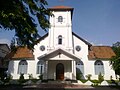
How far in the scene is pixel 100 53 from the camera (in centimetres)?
3034

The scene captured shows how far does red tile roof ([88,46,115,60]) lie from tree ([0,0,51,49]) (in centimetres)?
1720

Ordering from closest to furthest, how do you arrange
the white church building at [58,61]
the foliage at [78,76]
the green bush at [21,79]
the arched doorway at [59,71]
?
the green bush at [21,79] < the arched doorway at [59,71] < the foliage at [78,76] < the white church building at [58,61]

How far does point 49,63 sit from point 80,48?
19.6ft

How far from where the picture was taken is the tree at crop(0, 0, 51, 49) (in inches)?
411

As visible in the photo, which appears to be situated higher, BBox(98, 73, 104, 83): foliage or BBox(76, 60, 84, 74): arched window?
BBox(76, 60, 84, 74): arched window

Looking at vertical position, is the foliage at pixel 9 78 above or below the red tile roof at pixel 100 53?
below

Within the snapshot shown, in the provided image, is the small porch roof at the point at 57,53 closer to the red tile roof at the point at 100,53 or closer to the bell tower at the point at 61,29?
the bell tower at the point at 61,29

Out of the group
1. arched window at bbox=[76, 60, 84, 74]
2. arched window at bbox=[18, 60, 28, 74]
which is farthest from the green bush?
arched window at bbox=[76, 60, 84, 74]

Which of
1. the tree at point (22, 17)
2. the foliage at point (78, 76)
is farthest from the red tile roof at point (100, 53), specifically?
the tree at point (22, 17)

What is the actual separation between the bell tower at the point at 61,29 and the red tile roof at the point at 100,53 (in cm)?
418

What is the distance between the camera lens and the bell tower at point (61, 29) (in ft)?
93.0

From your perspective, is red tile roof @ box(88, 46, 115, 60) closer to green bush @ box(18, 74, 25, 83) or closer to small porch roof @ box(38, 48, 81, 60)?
small porch roof @ box(38, 48, 81, 60)

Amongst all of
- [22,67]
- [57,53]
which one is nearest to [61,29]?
[57,53]

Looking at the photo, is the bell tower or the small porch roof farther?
the bell tower
